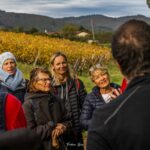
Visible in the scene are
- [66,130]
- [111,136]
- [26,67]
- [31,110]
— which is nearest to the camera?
[111,136]

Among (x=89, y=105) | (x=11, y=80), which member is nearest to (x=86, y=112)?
(x=89, y=105)

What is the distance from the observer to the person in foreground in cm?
213

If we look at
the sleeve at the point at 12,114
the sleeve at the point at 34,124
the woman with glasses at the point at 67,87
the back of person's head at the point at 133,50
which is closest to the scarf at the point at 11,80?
the woman with glasses at the point at 67,87

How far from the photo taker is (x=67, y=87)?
562cm

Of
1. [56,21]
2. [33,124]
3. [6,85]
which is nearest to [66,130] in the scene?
[33,124]

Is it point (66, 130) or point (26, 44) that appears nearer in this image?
point (66, 130)

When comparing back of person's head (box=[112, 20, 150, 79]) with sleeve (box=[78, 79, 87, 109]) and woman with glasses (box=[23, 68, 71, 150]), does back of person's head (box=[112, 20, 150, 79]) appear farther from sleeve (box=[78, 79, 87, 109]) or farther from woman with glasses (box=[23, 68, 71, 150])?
sleeve (box=[78, 79, 87, 109])

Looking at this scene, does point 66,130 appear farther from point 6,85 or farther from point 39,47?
point 39,47

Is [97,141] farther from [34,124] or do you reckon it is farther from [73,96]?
[73,96]

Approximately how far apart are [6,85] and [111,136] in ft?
12.6

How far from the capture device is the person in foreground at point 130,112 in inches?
84.0

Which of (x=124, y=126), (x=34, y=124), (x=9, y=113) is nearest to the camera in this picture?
(x=124, y=126)

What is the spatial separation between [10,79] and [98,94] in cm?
105

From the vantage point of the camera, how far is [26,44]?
31.6m
